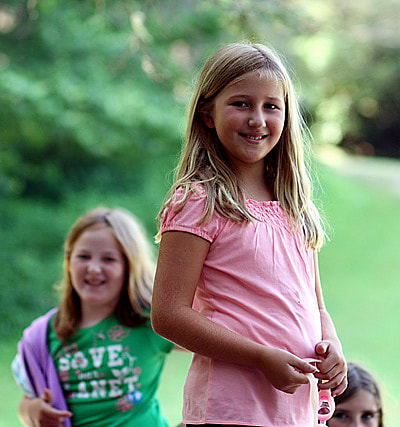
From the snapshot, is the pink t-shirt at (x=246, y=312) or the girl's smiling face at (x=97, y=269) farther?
the girl's smiling face at (x=97, y=269)

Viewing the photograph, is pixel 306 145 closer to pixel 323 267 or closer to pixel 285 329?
pixel 285 329

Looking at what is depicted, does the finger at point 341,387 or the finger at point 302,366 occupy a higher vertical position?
the finger at point 341,387

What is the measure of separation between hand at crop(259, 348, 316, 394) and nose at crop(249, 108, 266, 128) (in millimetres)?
449

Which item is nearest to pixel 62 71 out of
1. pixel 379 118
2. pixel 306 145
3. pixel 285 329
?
pixel 306 145

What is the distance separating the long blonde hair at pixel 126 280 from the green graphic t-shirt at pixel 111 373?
4 centimetres

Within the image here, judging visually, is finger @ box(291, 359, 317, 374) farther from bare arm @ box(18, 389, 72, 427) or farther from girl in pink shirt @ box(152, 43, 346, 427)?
bare arm @ box(18, 389, 72, 427)

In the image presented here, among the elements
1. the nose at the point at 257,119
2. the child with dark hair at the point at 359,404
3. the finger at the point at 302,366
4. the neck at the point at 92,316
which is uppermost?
the nose at the point at 257,119

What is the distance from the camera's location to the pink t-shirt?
4.65 feet

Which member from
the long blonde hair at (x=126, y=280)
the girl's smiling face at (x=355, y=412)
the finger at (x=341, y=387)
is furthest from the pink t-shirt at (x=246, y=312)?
the long blonde hair at (x=126, y=280)

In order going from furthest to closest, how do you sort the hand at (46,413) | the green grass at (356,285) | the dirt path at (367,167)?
the dirt path at (367,167)
the green grass at (356,285)
the hand at (46,413)

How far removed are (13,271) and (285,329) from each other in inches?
227

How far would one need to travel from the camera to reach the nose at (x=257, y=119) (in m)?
1.48

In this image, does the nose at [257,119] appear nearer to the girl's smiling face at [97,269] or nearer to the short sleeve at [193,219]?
the short sleeve at [193,219]

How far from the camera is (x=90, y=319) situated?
246 centimetres
